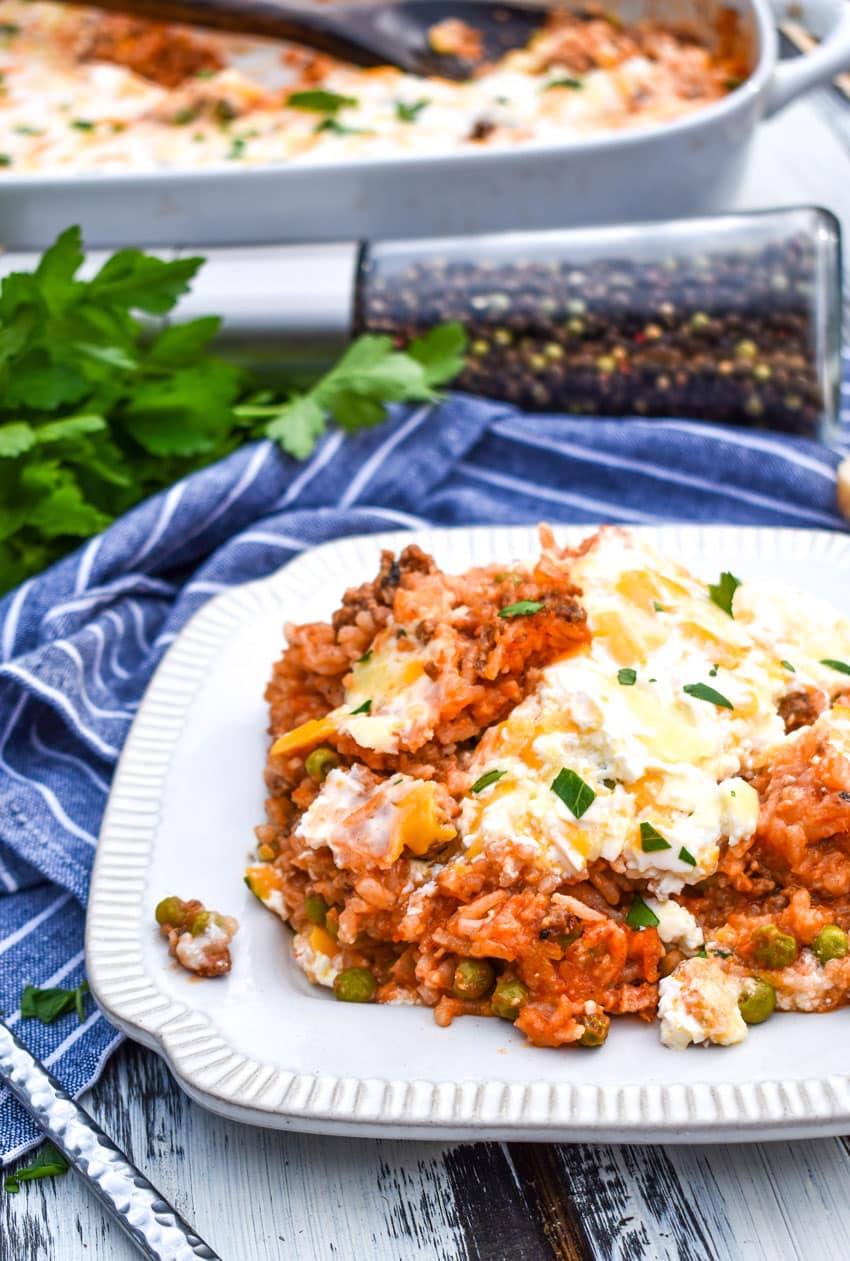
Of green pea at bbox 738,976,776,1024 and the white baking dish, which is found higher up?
the white baking dish

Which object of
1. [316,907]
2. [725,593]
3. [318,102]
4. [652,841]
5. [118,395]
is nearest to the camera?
[652,841]

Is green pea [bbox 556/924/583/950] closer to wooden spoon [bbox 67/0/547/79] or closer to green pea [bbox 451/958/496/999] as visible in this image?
green pea [bbox 451/958/496/999]

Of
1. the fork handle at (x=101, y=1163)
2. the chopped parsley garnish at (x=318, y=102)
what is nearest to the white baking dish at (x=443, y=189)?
the chopped parsley garnish at (x=318, y=102)

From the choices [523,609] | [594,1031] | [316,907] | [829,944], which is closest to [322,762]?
[316,907]

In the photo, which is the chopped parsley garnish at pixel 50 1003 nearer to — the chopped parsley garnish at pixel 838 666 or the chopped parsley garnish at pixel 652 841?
the chopped parsley garnish at pixel 652 841

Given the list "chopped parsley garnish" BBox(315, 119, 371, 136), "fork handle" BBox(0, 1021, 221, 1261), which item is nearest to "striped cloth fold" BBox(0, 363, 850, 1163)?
"fork handle" BBox(0, 1021, 221, 1261)

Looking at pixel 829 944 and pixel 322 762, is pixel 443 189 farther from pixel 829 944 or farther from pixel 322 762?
pixel 829 944
